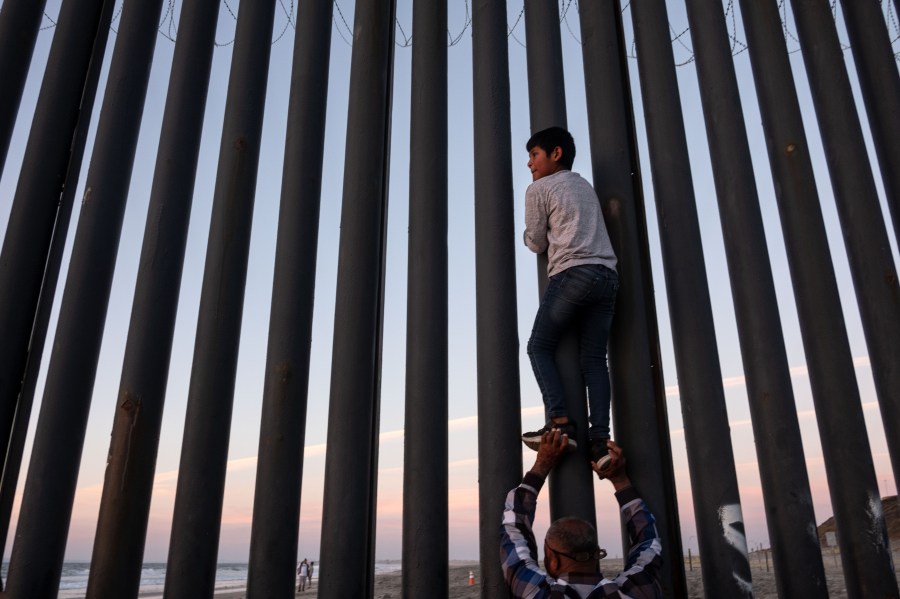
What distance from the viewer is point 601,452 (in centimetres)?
402

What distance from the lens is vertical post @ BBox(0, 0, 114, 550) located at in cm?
535

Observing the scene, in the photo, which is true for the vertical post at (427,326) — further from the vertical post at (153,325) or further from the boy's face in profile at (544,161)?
the vertical post at (153,325)

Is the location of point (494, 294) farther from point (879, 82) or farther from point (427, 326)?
point (879, 82)

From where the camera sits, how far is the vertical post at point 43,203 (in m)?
5.35

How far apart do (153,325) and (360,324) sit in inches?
56.3

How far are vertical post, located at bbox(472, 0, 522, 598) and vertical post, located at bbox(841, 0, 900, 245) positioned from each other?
305 cm

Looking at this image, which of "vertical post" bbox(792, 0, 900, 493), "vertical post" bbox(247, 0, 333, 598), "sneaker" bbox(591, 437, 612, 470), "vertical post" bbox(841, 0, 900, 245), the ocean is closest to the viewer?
"sneaker" bbox(591, 437, 612, 470)

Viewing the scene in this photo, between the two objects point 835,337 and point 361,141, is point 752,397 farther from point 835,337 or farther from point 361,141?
point 361,141

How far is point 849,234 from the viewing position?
5.44 meters

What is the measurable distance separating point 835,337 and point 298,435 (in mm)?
3539

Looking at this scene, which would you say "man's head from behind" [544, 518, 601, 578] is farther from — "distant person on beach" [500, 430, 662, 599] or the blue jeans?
the blue jeans

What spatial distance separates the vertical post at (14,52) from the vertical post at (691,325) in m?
5.03

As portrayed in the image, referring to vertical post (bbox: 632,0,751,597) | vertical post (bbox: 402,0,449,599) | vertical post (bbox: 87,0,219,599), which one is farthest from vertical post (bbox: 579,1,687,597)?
vertical post (bbox: 87,0,219,599)

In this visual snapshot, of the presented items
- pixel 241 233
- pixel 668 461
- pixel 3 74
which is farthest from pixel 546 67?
pixel 3 74
